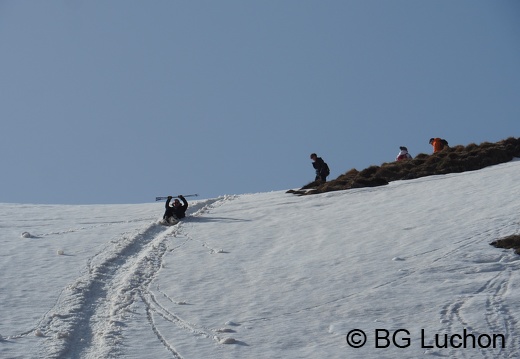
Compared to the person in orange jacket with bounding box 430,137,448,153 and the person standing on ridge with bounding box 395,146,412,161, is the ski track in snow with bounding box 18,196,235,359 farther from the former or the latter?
the person in orange jacket with bounding box 430,137,448,153

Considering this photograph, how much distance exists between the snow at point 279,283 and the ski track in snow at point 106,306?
0.04m

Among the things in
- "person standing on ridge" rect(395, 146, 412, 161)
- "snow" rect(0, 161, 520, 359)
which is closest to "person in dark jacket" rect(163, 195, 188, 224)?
"snow" rect(0, 161, 520, 359)

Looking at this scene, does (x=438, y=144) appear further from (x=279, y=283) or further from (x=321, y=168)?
(x=279, y=283)

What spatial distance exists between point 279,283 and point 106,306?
4.06 metres

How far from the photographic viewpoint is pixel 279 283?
713 inches

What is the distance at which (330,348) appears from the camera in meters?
14.0

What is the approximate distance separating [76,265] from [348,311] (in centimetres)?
805

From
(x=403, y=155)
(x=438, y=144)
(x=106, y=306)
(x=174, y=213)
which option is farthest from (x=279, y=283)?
(x=438, y=144)

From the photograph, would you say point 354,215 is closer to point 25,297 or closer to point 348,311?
point 348,311

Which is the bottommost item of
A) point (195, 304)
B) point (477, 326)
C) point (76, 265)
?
point (477, 326)

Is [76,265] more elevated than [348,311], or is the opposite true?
[76,265]

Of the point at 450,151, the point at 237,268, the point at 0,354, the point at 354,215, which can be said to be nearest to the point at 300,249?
the point at 237,268

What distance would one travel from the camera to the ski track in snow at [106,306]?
14156 mm

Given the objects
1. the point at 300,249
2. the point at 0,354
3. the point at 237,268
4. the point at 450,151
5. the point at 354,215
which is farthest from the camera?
the point at 450,151
